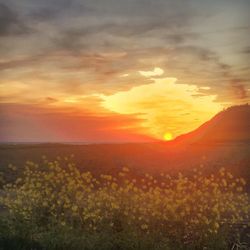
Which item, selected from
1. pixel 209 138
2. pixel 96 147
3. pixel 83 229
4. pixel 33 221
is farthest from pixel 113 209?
pixel 209 138

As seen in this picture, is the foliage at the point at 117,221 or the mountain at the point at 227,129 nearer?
the foliage at the point at 117,221

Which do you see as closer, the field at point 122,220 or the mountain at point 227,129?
the field at point 122,220

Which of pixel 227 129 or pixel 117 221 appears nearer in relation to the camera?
pixel 117 221

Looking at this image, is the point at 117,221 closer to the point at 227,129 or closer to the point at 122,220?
the point at 122,220

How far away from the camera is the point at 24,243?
12.2 metres

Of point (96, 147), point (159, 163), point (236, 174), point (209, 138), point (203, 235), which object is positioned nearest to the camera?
point (203, 235)

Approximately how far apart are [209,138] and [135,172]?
18.7 meters

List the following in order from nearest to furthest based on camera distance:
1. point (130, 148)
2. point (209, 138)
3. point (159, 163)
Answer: point (159, 163) → point (130, 148) → point (209, 138)

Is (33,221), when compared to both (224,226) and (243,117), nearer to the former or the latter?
(224,226)

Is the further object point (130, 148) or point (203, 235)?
point (130, 148)

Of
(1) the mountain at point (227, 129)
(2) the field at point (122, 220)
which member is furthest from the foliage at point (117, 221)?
(1) the mountain at point (227, 129)

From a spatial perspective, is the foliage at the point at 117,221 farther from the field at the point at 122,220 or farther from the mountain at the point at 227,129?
the mountain at the point at 227,129

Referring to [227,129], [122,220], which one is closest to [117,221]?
[122,220]

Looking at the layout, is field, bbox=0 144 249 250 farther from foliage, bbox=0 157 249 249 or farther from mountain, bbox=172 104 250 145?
mountain, bbox=172 104 250 145
